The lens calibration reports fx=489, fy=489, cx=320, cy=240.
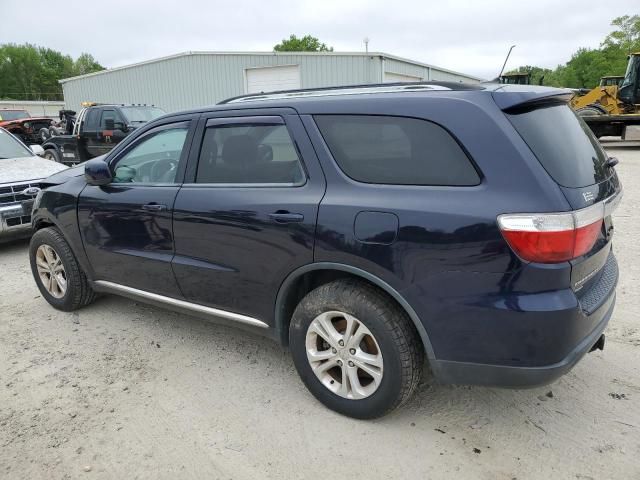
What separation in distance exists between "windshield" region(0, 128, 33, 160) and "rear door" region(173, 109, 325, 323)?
5.45 m

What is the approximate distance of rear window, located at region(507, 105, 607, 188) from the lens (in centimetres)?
222

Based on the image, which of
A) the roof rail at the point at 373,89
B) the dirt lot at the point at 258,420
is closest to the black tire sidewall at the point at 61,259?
the dirt lot at the point at 258,420

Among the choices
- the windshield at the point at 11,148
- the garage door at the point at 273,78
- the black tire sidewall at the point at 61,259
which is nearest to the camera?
the black tire sidewall at the point at 61,259

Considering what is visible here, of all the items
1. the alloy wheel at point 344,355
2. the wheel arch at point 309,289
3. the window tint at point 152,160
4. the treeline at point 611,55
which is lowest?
the alloy wheel at point 344,355

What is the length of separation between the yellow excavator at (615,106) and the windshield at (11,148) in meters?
16.2

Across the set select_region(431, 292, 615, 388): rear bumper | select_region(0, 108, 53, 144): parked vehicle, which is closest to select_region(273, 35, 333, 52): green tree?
select_region(0, 108, 53, 144): parked vehicle

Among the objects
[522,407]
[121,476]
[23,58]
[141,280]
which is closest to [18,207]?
[141,280]

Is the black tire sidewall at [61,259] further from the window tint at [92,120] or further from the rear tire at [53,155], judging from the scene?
the rear tire at [53,155]

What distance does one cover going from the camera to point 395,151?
2.47 meters

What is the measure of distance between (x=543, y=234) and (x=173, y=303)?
2.46 m

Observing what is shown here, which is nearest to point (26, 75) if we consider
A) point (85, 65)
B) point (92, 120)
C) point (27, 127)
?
point (85, 65)

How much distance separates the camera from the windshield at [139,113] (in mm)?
12577

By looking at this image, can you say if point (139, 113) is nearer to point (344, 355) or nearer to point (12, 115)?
point (344, 355)

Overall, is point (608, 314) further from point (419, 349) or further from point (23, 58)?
point (23, 58)
